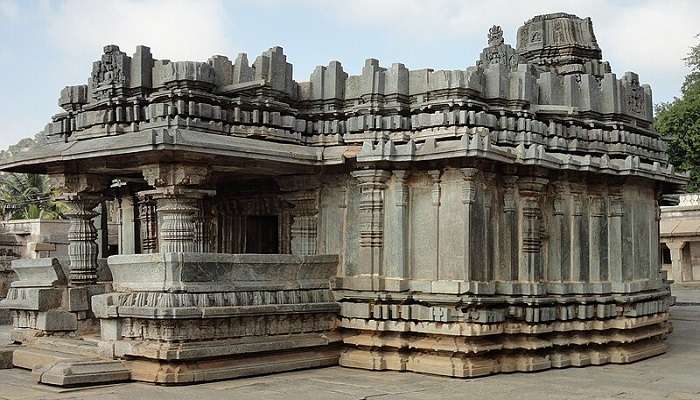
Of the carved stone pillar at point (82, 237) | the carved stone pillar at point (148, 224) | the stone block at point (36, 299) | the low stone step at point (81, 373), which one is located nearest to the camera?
the low stone step at point (81, 373)

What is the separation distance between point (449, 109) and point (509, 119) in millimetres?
905

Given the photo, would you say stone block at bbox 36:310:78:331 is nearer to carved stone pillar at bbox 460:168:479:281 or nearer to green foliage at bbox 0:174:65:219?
carved stone pillar at bbox 460:168:479:281

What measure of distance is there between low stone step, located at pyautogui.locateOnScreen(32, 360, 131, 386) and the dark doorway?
3624 mm

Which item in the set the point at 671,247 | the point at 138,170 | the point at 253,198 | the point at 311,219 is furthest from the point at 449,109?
the point at 671,247

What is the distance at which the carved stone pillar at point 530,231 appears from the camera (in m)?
11.2

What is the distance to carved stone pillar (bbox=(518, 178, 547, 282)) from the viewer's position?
11164 millimetres

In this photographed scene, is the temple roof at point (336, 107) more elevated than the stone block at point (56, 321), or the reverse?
the temple roof at point (336, 107)

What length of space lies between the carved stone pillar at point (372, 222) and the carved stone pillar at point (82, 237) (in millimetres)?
3674

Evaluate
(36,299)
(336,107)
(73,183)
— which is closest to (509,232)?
(336,107)

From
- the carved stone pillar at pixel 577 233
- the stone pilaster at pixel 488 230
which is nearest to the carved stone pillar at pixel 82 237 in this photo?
the stone pilaster at pixel 488 230

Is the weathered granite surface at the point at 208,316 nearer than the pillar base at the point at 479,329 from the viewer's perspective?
Yes

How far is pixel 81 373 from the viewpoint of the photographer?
9.27 m

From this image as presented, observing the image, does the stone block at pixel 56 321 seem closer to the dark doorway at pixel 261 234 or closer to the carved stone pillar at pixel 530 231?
the dark doorway at pixel 261 234

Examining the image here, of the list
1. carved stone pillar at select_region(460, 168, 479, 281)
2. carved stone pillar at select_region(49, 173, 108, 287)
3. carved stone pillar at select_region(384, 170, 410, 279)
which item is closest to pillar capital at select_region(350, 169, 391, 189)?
carved stone pillar at select_region(384, 170, 410, 279)
